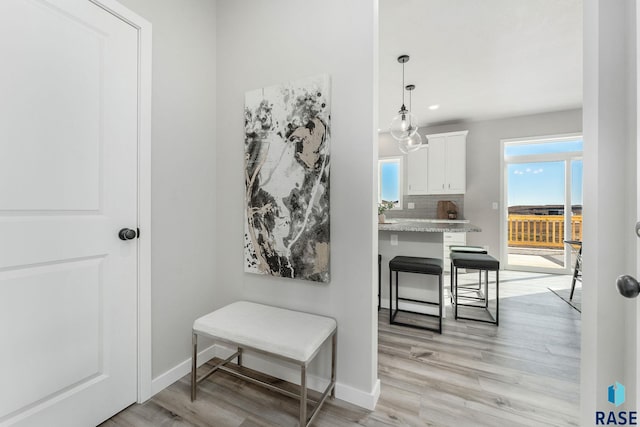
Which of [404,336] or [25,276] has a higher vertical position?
[25,276]

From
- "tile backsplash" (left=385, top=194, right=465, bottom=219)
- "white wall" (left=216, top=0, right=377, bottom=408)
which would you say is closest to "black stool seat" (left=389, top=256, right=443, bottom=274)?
"white wall" (left=216, top=0, right=377, bottom=408)

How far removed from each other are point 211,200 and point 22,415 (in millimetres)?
1334

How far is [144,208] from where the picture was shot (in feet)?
4.93

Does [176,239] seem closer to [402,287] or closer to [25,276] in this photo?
[25,276]

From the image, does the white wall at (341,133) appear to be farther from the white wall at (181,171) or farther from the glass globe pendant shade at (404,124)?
the glass globe pendant shade at (404,124)

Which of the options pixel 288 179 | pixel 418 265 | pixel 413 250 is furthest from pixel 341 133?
pixel 413 250

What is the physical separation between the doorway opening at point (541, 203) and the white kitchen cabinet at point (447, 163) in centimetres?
78

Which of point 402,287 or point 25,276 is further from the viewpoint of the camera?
point 402,287

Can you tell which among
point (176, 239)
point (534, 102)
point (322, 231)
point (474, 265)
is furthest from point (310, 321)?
point (534, 102)

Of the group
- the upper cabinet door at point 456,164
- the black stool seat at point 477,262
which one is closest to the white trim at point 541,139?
the upper cabinet door at point 456,164

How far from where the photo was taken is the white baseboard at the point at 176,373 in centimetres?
158

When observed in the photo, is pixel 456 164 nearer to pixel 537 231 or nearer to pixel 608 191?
pixel 537 231

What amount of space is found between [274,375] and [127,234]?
4.09 feet

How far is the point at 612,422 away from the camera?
0.87 metres
